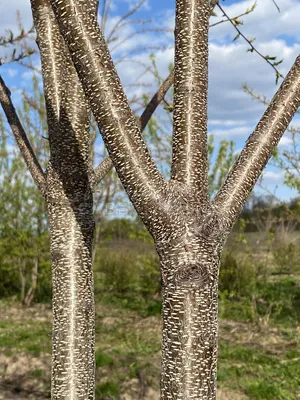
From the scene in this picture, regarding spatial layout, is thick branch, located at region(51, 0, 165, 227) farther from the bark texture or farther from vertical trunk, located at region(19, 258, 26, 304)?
vertical trunk, located at region(19, 258, 26, 304)

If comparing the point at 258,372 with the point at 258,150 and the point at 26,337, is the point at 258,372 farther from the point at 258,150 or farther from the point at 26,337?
the point at 258,150

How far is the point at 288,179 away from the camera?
23.2ft

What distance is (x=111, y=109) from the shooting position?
4.53ft

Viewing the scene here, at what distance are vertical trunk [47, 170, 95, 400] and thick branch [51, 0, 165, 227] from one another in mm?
616

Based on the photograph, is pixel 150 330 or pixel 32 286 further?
pixel 32 286

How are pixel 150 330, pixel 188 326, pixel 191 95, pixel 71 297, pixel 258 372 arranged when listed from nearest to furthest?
pixel 188 326 < pixel 191 95 < pixel 71 297 < pixel 258 372 < pixel 150 330

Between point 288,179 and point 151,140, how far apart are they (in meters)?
3.07

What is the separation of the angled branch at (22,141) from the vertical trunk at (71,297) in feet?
0.79

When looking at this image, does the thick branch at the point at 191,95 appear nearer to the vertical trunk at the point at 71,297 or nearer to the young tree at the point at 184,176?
the young tree at the point at 184,176

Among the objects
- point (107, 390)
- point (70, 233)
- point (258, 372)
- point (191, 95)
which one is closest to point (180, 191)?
point (191, 95)

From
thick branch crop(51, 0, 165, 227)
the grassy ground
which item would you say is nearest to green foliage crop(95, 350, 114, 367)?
the grassy ground

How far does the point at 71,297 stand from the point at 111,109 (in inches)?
32.2

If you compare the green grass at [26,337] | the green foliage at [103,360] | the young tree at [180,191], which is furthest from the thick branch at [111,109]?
the green grass at [26,337]

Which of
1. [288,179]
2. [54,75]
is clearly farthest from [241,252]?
[54,75]
